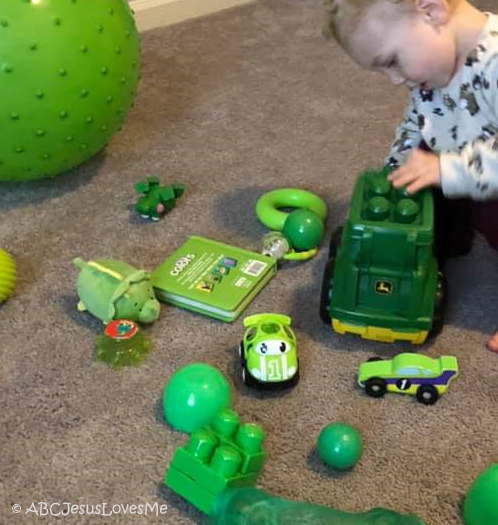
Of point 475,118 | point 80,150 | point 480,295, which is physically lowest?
point 480,295

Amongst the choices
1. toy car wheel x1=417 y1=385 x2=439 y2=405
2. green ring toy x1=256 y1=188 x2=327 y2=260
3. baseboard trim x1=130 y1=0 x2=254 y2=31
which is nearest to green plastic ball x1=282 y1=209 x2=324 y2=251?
green ring toy x1=256 y1=188 x2=327 y2=260

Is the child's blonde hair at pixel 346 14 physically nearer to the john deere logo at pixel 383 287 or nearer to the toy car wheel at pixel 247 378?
the john deere logo at pixel 383 287

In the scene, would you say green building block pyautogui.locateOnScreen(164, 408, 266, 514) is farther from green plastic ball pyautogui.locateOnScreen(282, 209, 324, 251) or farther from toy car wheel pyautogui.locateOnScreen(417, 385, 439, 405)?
green plastic ball pyautogui.locateOnScreen(282, 209, 324, 251)

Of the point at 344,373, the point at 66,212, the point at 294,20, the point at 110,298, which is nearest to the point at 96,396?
the point at 110,298

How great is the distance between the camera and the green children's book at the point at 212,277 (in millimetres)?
1084

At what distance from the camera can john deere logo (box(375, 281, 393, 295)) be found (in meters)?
0.98

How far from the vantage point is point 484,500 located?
766 millimetres

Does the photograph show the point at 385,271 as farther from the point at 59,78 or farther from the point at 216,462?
the point at 59,78

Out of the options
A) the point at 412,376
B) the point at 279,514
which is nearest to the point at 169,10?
the point at 412,376

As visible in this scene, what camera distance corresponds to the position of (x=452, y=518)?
0.82 metres

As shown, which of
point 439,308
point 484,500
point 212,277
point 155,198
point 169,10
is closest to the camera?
point 484,500

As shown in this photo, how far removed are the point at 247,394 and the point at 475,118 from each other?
18.7 inches

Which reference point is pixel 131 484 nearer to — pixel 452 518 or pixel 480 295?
pixel 452 518

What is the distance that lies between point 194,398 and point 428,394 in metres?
0.29
